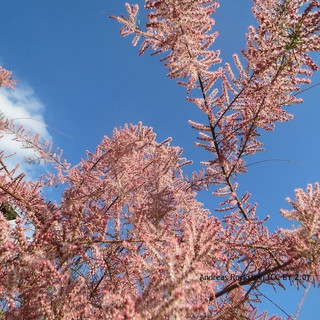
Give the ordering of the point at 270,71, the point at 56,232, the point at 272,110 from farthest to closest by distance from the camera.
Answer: the point at 272,110
the point at 270,71
the point at 56,232

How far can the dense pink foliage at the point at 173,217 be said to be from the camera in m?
1.86

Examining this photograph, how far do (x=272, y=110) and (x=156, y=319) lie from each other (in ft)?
8.64

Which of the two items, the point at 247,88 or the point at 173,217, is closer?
the point at 247,88

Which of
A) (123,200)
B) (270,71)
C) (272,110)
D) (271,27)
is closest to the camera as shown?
(271,27)

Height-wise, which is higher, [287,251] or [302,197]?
[302,197]

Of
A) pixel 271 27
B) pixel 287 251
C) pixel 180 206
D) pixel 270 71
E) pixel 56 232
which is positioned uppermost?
pixel 270 71

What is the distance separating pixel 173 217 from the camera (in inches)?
197

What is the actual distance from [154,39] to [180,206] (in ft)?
7.22

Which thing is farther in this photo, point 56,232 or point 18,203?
point 18,203

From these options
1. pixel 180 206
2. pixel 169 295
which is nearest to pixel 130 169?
pixel 180 206

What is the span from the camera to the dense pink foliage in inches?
73.4

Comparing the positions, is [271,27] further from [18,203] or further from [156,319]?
[18,203]

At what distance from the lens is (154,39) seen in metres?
3.74

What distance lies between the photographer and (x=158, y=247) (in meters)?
2.26
